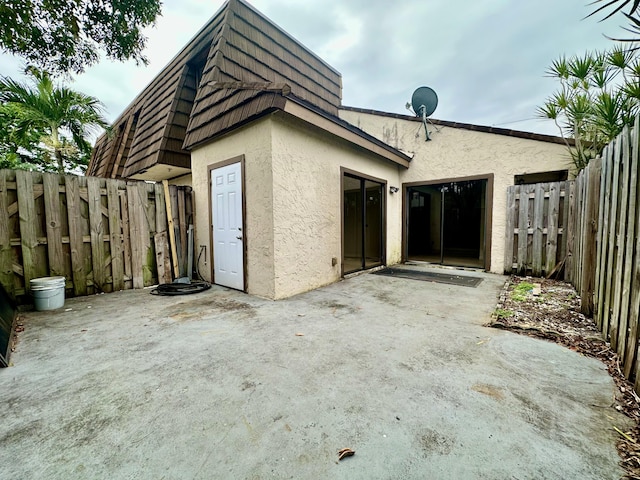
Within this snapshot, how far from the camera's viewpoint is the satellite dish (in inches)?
254

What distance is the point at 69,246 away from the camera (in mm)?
3945

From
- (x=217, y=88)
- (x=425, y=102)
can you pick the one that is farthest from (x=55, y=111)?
(x=425, y=102)

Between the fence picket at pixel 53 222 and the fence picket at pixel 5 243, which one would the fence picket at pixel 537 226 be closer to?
the fence picket at pixel 53 222

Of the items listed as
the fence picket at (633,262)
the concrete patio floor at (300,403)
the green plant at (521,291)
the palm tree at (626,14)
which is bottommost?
the green plant at (521,291)

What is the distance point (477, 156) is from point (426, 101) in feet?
6.36

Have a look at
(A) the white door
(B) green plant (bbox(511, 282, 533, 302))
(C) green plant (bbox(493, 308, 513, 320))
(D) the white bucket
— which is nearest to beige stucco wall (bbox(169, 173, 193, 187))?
(A) the white door

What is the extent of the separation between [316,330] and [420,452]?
1613mm

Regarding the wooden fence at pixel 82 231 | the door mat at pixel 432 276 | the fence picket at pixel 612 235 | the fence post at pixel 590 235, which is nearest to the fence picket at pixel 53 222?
the wooden fence at pixel 82 231

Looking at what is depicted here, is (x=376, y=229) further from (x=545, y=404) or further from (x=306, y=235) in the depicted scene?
(x=545, y=404)

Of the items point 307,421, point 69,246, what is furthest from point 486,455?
point 69,246

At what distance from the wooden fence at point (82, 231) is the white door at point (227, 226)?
0.93 meters

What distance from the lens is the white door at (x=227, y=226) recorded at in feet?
14.3

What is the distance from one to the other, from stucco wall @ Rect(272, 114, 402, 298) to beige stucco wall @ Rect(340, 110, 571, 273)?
2.18 meters

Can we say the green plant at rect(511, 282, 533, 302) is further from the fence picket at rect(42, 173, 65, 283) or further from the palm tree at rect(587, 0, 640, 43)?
the fence picket at rect(42, 173, 65, 283)
